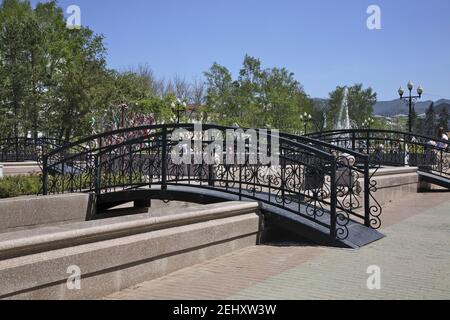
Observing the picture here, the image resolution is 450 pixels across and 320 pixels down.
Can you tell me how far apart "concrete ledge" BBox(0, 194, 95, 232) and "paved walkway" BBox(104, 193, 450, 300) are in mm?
3731

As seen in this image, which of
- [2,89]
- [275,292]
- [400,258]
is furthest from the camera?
[2,89]

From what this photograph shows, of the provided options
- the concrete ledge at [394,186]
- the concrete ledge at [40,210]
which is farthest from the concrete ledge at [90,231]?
the concrete ledge at [394,186]

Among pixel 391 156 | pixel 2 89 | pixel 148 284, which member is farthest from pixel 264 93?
pixel 148 284

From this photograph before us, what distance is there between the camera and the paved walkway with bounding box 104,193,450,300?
5.55 metres

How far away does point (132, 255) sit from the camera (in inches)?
229

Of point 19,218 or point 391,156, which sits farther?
point 391,156

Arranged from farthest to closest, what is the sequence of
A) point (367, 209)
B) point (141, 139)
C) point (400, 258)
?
point (141, 139), point (367, 209), point (400, 258)

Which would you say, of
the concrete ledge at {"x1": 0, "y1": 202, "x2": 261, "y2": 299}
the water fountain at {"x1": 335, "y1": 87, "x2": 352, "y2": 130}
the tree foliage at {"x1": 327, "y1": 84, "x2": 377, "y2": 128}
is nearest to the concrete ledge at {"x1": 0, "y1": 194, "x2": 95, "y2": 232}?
the concrete ledge at {"x1": 0, "y1": 202, "x2": 261, "y2": 299}

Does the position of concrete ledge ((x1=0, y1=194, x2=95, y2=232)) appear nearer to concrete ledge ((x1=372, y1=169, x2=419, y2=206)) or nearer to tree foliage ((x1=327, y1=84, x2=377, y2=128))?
concrete ledge ((x1=372, y1=169, x2=419, y2=206))

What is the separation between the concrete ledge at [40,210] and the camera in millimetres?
8898

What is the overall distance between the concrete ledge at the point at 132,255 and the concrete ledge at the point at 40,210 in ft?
11.4

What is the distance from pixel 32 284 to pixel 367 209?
5878mm

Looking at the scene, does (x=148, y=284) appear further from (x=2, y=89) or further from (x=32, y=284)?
(x=2, y=89)
